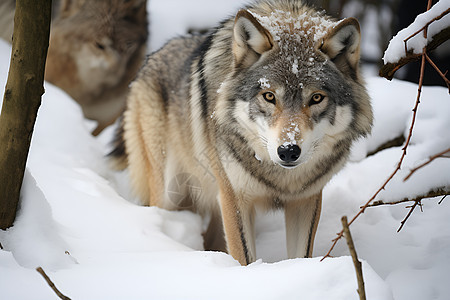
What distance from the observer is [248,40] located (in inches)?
106

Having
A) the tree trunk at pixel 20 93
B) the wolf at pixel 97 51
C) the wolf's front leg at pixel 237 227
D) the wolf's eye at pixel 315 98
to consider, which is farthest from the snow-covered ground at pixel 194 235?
the wolf at pixel 97 51

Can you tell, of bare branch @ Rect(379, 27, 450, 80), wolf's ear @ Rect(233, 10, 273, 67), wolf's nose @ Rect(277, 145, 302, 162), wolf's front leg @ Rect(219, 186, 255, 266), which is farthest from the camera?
wolf's front leg @ Rect(219, 186, 255, 266)

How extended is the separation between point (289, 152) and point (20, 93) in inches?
48.9

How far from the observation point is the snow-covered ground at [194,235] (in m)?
1.84

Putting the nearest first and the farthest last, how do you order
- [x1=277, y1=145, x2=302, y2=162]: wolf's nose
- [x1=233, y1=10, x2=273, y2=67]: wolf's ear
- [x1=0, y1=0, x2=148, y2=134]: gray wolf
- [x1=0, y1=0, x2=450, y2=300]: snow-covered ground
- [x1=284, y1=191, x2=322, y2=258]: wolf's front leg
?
[x1=0, y1=0, x2=450, y2=300]: snow-covered ground
[x1=277, y1=145, x2=302, y2=162]: wolf's nose
[x1=233, y1=10, x2=273, y2=67]: wolf's ear
[x1=284, y1=191, x2=322, y2=258]: wolf's front leg
[x1=0, y1=0, x2=148, y2=134]: gray wolf

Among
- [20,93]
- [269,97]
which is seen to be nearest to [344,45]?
[269,97]

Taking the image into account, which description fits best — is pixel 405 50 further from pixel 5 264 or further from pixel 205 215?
pixel 205 215

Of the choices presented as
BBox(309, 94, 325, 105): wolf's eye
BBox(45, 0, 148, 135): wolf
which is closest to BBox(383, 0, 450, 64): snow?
BBox(309, 94, 325, 105): wolf's eye

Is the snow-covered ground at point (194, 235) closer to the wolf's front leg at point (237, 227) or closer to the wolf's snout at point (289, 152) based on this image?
the wolf's front leg at point (237, 227)

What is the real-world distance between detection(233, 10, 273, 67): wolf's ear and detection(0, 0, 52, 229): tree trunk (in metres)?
1.04

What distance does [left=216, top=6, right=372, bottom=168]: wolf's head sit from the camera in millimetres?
2467

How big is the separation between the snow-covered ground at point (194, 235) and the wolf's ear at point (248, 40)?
1.03 m

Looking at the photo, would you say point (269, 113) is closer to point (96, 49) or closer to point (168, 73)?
point (168, 73)

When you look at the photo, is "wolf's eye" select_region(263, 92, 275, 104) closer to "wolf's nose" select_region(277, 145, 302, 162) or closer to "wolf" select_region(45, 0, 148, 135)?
"wolf's nose" select_region(277, 145, 302, 162)
